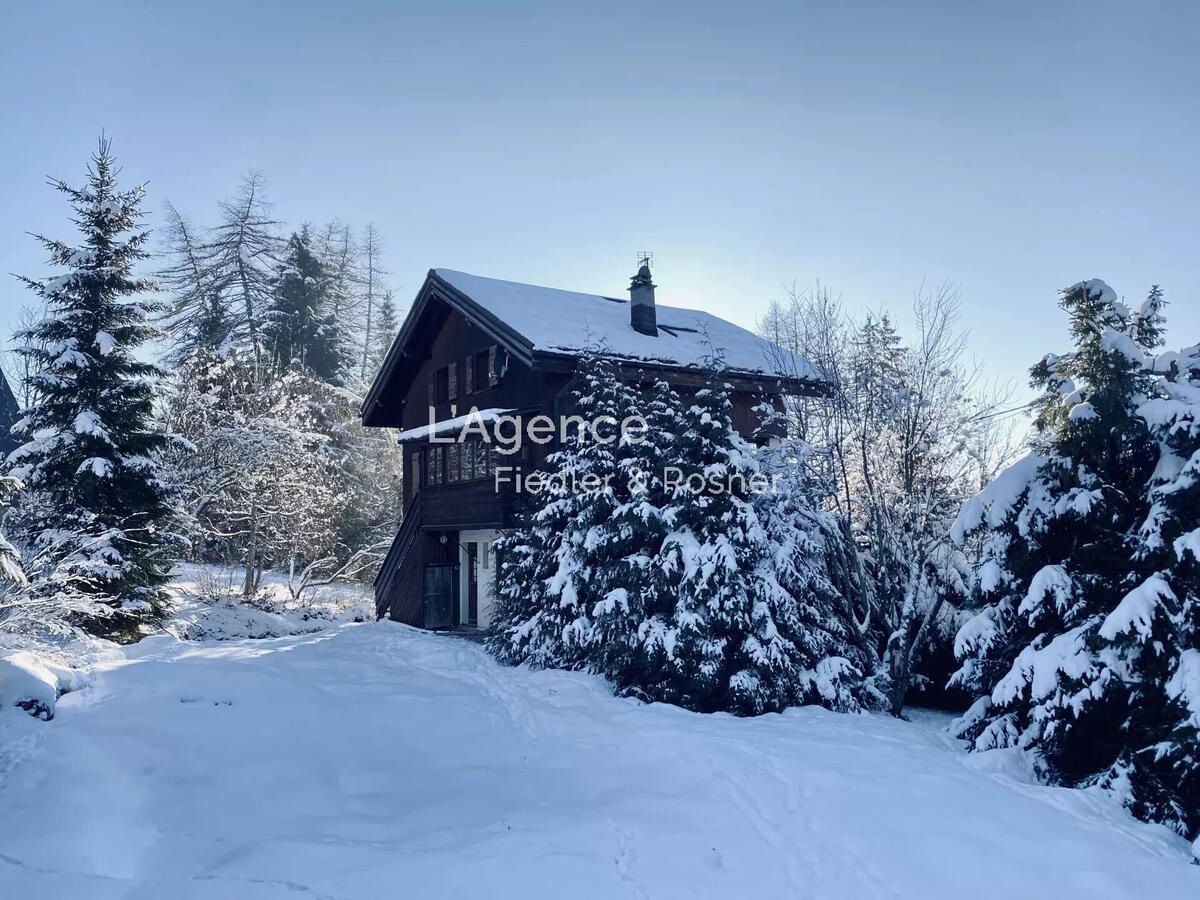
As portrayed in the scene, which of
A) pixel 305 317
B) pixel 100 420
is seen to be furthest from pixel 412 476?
pixel 305 317

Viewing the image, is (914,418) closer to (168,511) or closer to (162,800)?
(162,800)

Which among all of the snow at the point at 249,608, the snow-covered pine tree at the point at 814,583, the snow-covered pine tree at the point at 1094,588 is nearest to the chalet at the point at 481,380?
the snow at the point at 249,608

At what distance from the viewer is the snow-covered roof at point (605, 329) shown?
16656 mm

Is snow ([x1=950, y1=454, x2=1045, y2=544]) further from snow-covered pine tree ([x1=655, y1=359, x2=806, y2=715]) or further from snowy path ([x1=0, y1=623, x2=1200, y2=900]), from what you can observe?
snow-covered pine tree ([x1=655, y1=359, x2=806, y2=715])

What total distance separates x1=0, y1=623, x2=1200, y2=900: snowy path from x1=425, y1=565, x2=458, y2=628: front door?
409 inches

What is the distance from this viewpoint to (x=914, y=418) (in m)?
11.5

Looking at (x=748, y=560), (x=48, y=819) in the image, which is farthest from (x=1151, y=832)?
(x=48, y=819)

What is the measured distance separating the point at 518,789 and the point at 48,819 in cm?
389

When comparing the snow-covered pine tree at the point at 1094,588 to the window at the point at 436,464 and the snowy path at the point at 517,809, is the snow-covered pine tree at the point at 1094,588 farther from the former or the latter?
the window at the point at 436,464

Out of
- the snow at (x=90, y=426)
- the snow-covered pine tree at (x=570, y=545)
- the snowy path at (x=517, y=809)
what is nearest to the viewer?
Answer: the snowy path at (x=517, y=809)

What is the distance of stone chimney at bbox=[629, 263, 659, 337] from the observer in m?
19.7

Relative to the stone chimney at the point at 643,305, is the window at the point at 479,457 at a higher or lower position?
lower

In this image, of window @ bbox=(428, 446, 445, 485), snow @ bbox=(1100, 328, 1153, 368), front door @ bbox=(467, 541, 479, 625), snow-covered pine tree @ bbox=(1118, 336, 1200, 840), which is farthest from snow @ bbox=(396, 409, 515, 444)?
snow-covered pine tree @ bbox=(1118, 336, 1200, 840)

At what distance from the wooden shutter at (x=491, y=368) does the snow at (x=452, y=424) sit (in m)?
0.74
